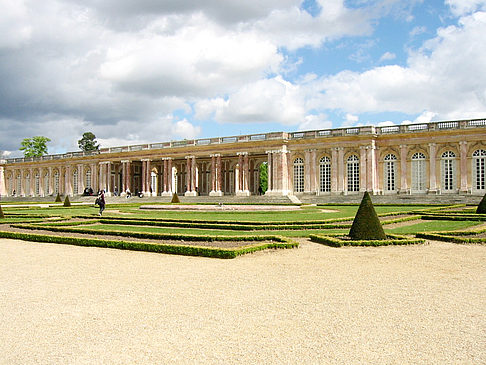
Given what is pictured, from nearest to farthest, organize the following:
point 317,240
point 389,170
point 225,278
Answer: point 225,278 → point 317,240 → point 389,170

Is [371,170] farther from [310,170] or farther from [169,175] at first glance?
[169,175]

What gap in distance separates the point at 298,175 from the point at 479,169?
56.0 ft

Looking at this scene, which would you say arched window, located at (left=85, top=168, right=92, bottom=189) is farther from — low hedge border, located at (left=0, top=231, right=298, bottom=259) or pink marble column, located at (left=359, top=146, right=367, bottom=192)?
low hedge border, located at (left=0, top=231, right=298, bottom=259)

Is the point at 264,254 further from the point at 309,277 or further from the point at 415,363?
the point at 415,363

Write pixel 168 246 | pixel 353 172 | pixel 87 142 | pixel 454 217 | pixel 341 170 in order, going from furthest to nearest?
pixel 87 142
pixel 341 170
pixel 353 172
pixel 454 217
pixel 168 246

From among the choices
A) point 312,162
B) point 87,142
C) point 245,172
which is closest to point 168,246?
point 312,162

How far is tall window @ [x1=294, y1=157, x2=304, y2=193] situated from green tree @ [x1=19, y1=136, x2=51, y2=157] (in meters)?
53.7

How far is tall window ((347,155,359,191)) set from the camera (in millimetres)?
42250

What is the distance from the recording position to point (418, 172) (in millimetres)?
39625

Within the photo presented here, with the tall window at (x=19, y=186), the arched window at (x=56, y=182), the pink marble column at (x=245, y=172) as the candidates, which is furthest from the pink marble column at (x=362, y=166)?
the tall window at (x=19, y=186)

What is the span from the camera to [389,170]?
1618 inches

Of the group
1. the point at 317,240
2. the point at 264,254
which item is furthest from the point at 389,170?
the point at 264,254

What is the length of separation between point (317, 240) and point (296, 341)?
867cm

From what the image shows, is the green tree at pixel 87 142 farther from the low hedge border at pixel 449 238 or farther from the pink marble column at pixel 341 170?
the low hedge border at pixel 449 238
